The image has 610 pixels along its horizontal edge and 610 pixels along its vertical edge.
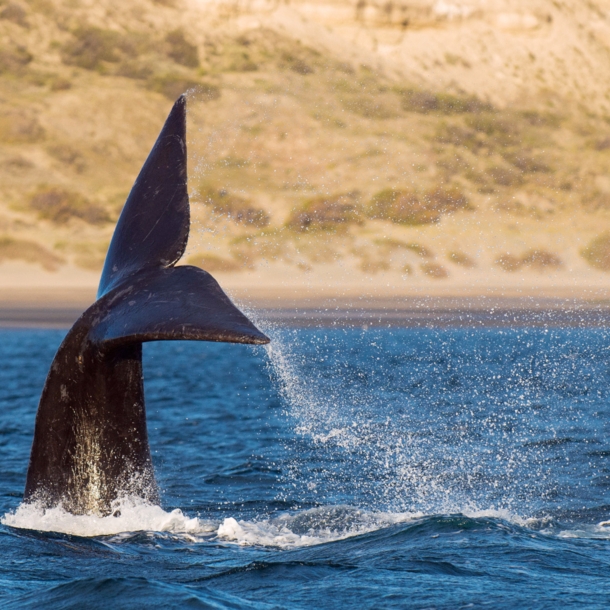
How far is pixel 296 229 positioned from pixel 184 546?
84.0 meters

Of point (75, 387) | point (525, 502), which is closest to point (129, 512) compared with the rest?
point (75, 387)

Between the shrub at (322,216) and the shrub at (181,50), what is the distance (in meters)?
24.2

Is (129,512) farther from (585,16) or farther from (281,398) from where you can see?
(585,16)

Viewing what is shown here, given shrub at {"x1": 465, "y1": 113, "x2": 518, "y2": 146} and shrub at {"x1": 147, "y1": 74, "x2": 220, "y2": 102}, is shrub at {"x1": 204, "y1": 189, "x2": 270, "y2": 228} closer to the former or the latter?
shrub at {"x1": 147, "y1": 74, "x2": 220, "y2": 102}

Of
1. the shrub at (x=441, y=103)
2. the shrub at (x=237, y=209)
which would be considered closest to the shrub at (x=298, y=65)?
the shrub at (x=441, y=103)

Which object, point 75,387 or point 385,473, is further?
point 385,473

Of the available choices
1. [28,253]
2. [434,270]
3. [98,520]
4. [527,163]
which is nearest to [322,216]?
[434,270]

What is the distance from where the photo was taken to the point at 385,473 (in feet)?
43.8

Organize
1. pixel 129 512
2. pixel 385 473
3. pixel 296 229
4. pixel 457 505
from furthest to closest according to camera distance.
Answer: pixel 296 229 < pixel 385 473 < pixel 457 505 < pixel 129 512

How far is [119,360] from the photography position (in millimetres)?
8414

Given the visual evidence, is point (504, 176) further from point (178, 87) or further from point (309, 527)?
point (309, 527)

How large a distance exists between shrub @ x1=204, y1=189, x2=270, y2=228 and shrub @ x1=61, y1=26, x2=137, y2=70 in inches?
824

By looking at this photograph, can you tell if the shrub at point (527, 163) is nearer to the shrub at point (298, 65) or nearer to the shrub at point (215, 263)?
the shrub at point (298, 65)

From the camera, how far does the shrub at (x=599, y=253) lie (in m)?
88.2
